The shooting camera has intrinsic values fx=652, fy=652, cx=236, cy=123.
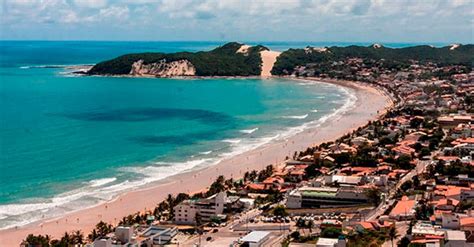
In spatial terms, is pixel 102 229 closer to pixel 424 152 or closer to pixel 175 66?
pixel 424 152

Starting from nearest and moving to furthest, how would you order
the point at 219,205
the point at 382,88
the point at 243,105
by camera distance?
the point at 219,205 < the point at 243,105 < the point at 382,88

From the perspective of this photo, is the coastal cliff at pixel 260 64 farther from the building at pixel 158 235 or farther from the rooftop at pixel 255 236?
the rooftop at pixel 255 236

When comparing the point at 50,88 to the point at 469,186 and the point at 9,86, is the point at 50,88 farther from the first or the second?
the point at 469,186

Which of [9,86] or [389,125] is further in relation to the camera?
[9,86]

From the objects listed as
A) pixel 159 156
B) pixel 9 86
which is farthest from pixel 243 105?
pixel 9 86

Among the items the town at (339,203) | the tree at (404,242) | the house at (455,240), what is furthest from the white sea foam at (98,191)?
the house at (455,240)

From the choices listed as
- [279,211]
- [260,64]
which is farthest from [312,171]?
[260,64]

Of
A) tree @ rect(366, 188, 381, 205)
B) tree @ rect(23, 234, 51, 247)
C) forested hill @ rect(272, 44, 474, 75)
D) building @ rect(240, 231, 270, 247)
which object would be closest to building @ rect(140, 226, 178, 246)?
building @ rect(240, 231, 270, 247)
